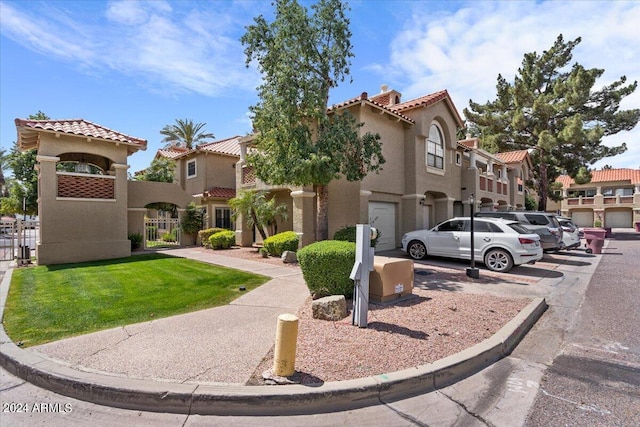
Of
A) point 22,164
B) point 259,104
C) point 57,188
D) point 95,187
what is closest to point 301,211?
point 259,104

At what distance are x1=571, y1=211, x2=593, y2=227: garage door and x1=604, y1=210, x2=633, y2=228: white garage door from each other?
1.64m

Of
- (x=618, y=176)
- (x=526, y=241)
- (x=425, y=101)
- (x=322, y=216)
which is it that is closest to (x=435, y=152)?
(x=425, y=101)

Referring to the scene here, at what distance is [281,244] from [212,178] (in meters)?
10.8

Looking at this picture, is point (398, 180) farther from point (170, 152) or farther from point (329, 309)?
point (170, 152)

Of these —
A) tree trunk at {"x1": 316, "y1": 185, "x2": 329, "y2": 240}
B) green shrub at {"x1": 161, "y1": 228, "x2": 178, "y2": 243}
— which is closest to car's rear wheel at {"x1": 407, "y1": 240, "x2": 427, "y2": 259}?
tree trunk at {"x1": 316, "y1": 185, "x2": 329, "y2": 240}

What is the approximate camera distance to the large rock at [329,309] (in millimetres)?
5645

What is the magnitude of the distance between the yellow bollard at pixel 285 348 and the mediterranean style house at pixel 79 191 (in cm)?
1308

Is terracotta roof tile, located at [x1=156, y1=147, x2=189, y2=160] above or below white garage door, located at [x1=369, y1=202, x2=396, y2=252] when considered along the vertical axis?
above

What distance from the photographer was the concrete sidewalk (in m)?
3.39

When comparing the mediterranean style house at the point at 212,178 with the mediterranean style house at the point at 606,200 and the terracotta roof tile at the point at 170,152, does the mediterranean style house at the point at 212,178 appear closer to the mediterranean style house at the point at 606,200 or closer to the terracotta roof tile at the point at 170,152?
the terracotta roof tile at the point at 170,152

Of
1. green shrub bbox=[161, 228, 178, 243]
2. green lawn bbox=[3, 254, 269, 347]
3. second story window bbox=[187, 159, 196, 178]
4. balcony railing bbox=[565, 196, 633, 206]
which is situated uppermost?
second story window bbox=[187, 159, 196, 178]

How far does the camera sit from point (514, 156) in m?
30.5

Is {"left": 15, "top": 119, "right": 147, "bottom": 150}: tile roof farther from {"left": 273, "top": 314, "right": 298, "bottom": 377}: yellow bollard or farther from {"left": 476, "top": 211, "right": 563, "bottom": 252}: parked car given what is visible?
{"left": 476, "top": 211, "right": 563, "bottom": 252}: parked car

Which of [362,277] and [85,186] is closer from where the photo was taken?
[362,277]
